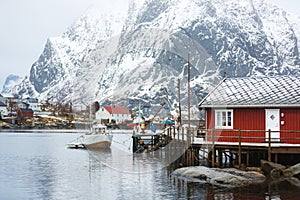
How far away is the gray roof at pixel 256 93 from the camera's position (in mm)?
35375

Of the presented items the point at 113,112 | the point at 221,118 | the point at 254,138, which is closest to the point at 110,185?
the point at 221,118

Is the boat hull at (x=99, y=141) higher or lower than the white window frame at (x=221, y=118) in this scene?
lower

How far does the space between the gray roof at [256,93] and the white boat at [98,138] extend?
31.6 m

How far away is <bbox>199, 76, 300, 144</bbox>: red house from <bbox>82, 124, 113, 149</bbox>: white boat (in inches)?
1275

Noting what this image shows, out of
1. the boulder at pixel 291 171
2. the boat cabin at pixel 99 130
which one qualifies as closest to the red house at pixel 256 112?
the boulder at pixel 291 171

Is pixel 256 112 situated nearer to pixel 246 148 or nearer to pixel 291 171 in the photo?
pixel 246 148

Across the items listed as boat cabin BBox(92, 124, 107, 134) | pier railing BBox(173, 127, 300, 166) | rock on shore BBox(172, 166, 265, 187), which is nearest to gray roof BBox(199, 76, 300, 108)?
pier railing BBox(173, 127, 300, 166)

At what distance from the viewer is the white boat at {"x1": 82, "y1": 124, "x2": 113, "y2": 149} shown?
225 feet

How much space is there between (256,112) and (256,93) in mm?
1991

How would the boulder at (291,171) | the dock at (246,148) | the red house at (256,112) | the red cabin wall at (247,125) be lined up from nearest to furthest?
the boulder at (291,171) < the dock at (246,148) < the red house at (256,112) < the red cabin wall at (247,125)

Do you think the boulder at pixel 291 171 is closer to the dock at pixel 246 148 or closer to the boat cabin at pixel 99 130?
the dock at pixel 246 148

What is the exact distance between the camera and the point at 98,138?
68.9m

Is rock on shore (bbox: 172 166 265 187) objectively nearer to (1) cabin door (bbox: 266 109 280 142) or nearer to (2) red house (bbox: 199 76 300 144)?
(2) red house (bbox: 199 76 300 144)

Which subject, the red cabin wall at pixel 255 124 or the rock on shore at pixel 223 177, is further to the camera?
the red cabin wall at pixel 255 124
